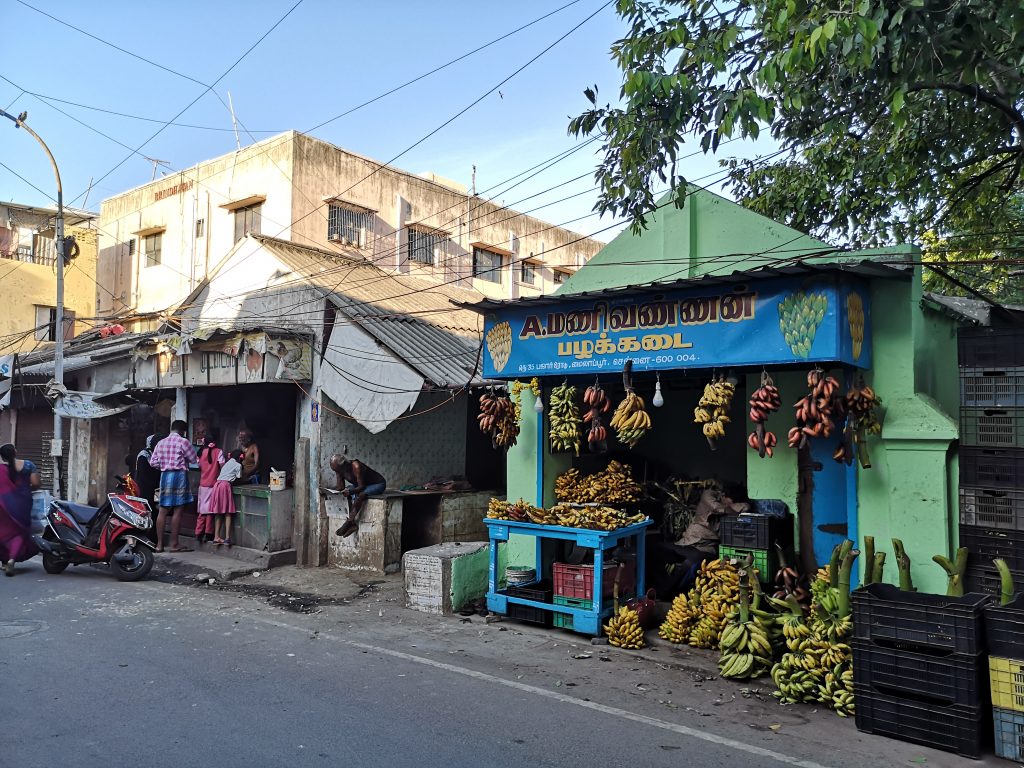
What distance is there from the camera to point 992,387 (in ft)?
19.8

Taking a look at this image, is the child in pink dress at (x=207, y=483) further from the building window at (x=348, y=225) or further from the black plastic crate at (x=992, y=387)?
the black plastic crate at (x=992, y=387)

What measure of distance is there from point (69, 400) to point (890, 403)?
14.4 m

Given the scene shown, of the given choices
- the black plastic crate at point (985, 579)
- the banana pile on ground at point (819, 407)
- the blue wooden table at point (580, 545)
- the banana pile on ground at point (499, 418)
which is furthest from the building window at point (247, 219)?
the black plastic crate at point (985, 579)

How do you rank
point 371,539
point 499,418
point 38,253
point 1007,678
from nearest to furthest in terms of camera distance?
point 1007,678
point 499,418
point 371,539
point 38,253

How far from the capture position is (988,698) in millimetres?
4949

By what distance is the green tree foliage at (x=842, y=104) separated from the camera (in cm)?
504

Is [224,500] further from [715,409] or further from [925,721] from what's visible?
[925,721]

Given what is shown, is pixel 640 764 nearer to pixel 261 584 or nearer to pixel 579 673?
pixel 579 673

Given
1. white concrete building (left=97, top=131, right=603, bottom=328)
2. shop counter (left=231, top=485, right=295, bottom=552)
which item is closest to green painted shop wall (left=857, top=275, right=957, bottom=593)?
shop counter (left=231, top=485, right=295, bottom=552)

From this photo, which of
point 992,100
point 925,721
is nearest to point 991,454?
point 925,721

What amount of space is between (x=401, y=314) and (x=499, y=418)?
498cm

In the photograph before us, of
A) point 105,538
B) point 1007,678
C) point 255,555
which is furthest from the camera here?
point 255,555

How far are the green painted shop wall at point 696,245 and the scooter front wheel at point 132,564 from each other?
7.29m

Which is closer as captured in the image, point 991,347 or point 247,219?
point 991,347
